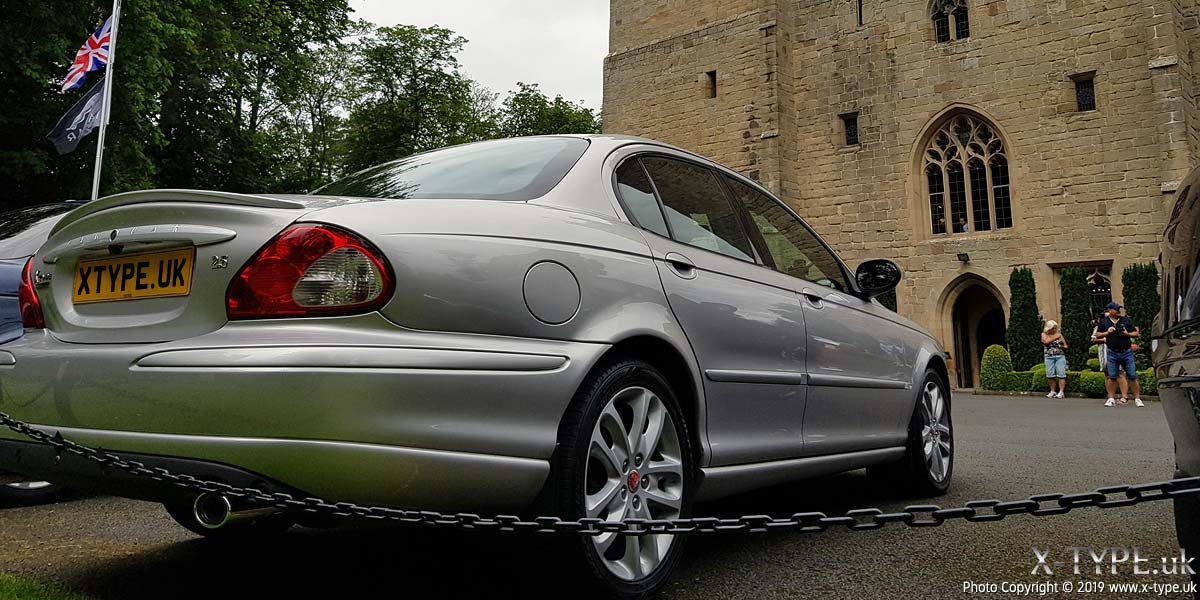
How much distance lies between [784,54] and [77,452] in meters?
Result: 25.7

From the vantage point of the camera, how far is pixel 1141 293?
20125mm

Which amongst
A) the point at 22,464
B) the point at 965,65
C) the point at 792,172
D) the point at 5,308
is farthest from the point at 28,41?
the point at 965,65

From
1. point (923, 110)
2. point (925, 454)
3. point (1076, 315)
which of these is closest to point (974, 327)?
point (1076, 315)

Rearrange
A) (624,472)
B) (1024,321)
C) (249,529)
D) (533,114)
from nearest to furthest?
(624,472), (249,529), (1024,321), (533,114)

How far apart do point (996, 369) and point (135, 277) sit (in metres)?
20.5

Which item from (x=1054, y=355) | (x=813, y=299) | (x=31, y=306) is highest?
(x=1054, y=355)

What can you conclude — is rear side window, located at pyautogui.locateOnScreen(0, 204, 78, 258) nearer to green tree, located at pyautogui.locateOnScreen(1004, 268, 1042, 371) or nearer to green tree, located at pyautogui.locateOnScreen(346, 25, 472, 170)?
green tree, located at pyautogui.locateOnScreen(1004, 268, 1042, 371)

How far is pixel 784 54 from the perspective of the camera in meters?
25.6

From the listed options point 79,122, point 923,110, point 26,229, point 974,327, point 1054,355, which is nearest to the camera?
point 26,229

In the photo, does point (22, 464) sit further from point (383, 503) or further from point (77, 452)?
point (383, 503)

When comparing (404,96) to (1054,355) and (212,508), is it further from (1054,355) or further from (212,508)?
(212,508)

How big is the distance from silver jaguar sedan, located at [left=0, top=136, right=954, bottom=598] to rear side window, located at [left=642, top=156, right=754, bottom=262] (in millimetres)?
66

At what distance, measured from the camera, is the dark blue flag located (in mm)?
13445

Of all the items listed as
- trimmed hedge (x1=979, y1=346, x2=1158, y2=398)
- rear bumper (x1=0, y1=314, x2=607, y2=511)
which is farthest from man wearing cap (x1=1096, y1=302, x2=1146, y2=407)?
rear bumper (x1=0, y1=314, x2=607, y2=511)
